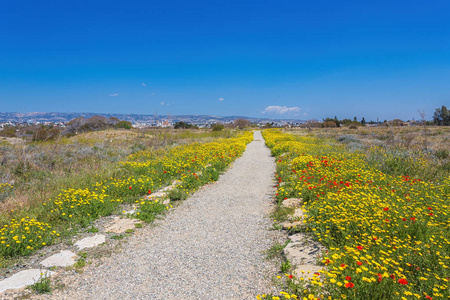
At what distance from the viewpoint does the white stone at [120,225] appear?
5.69m

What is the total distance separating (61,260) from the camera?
4.39 metres

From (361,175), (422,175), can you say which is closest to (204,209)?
(361,175)

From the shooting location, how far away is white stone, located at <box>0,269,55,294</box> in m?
3.59

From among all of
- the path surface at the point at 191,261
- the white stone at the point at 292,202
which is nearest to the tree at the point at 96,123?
the path surface at the point at 191,261

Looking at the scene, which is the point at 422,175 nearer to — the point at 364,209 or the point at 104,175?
the point at 364,209

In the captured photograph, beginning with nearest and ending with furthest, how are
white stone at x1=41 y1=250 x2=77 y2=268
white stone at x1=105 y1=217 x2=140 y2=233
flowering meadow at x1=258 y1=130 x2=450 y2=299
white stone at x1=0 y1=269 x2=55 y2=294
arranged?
Answer: flowering meadow at x1=258 y1=130 x2=450 y2=299
white stone at x1=0 y1=269 x2=55 y2=294
white stone at x1=41 y1=250 x2=77 y2=268
white stone at x1=105 y1=217 x2=140 y2=233

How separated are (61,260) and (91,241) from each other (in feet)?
2.43

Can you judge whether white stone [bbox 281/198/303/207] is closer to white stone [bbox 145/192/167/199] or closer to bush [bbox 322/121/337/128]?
white stone [bbox 145/192/167/199]

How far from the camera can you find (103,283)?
154 inches

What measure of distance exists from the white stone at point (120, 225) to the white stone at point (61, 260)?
42.4 inches

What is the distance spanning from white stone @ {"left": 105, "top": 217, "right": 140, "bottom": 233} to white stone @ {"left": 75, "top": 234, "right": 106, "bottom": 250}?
0.36m

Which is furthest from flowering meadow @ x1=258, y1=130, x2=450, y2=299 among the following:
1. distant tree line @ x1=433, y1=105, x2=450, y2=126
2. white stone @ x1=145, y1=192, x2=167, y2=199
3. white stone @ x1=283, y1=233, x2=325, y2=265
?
distant tree line @ x1=433, y1=105, x2=450, y2=126

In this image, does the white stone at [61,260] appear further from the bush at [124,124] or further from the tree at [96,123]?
the bush at [124,124]

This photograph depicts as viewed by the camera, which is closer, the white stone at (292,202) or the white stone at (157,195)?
the white stone at (292,202)
